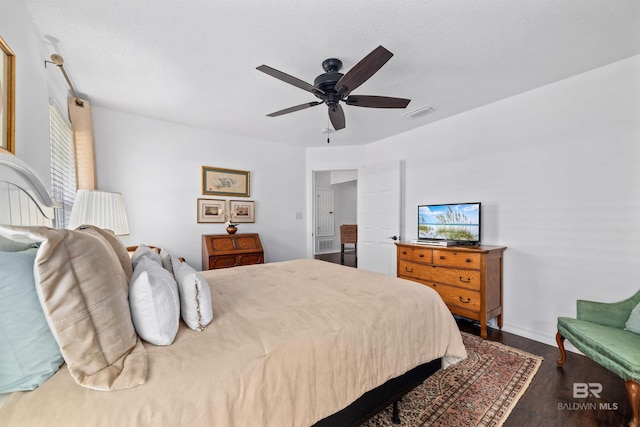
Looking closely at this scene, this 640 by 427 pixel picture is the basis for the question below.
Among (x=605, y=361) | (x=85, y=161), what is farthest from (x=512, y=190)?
(x=85, y=161)

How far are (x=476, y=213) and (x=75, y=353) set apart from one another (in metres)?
3.46

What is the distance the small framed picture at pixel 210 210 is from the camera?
155 inches

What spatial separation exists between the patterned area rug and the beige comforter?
0.29 meters

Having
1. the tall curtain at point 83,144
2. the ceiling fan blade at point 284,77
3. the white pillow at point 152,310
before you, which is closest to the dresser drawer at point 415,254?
the ceiling fan blade at point 284,77

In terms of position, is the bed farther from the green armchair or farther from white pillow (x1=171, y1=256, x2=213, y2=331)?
the green armchair

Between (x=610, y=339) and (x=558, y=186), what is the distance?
1.48 meters

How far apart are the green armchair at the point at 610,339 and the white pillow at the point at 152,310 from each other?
2.44m

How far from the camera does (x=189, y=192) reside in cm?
385

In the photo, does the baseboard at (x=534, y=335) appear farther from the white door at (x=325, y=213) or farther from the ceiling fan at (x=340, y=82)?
the white door at (x=325, y=213)

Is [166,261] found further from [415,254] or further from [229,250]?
[415,254]

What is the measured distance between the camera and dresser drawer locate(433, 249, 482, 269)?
2.80 meters

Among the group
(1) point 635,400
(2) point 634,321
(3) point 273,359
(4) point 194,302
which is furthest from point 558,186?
(4) point 194,302

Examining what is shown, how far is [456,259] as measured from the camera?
297 centimetres

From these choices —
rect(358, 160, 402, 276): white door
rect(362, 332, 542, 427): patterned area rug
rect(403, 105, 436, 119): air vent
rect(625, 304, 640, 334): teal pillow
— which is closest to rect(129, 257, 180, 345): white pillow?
rect(362, 332, 542, 427): patterned area rug
